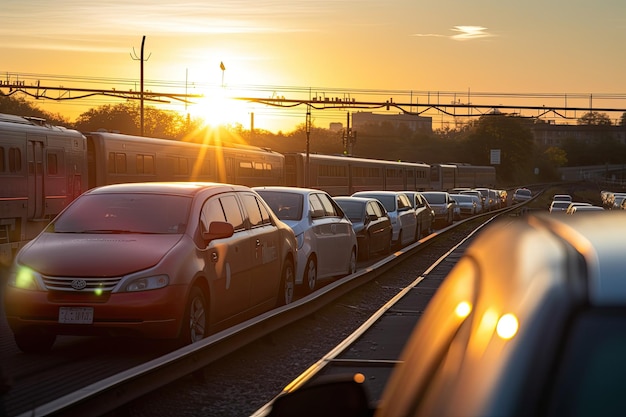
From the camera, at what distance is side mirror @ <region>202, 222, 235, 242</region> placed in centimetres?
1144

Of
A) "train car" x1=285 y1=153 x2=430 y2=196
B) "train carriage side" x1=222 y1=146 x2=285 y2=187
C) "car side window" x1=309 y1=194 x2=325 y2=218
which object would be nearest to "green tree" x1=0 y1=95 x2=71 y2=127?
"train car" x1=285 y1=153 x2=430 y2=196

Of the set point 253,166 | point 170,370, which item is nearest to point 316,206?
point 170,370

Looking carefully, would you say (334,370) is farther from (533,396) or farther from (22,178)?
(22,178)

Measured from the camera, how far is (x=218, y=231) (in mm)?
11477

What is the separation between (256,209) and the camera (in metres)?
13.5

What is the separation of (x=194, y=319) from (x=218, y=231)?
3.25 feet

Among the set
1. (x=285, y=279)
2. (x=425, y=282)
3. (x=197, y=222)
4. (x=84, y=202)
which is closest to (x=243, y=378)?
(x=197, y=222)

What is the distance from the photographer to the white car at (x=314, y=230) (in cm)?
1648

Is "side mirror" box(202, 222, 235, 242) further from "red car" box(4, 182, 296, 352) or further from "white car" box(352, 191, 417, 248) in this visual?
"white car" box(352, 191, 417, 248)

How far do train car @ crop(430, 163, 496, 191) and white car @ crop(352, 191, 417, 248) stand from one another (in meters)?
60.2

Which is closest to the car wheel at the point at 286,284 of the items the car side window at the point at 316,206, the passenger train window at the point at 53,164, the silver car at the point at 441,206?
the car side window at the point at 316,206

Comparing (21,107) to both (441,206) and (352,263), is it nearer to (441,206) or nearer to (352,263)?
(441,206)

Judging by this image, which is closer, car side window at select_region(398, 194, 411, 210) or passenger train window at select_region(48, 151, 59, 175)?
passenger train window at select_region(48, 151, 59, 175)

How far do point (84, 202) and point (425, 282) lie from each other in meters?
9.39
